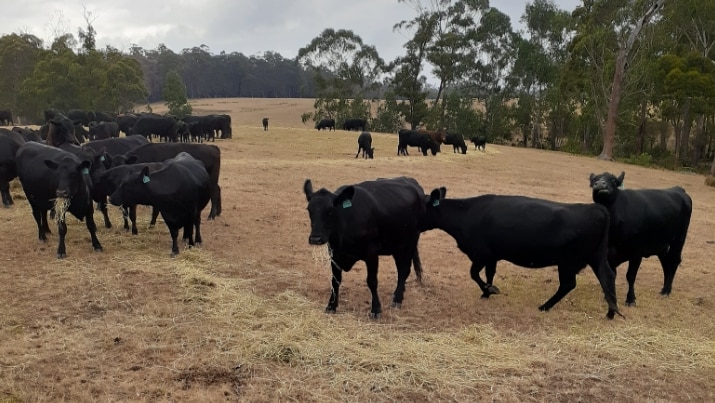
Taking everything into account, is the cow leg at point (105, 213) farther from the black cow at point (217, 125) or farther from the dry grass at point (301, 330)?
the black cow at point (217, 125)

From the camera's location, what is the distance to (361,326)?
18.8 ft

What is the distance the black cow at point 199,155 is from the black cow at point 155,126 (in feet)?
51.6

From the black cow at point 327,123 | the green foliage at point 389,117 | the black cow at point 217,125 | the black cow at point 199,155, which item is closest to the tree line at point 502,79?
the green foliage at point 389,117

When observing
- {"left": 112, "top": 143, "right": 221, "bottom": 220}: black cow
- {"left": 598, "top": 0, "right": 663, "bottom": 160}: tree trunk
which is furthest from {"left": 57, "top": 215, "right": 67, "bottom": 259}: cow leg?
{"left": 598, "top": 0, "right": 663, "bottom": 160}: tree trunk

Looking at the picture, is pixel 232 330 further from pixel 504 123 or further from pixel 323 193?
pixel 504 123

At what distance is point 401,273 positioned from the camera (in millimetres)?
6676

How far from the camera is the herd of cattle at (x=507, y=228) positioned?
19.8ft

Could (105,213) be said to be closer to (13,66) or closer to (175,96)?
(175,96)

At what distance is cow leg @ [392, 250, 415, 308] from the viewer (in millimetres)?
6578

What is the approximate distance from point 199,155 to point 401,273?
21.1ft

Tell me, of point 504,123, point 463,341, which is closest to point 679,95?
point 504,123

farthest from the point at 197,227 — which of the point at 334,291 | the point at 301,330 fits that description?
the point at 301,330

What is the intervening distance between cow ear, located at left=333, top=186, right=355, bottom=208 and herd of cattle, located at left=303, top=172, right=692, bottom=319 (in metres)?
0.01

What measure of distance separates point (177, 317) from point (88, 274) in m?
2.24
